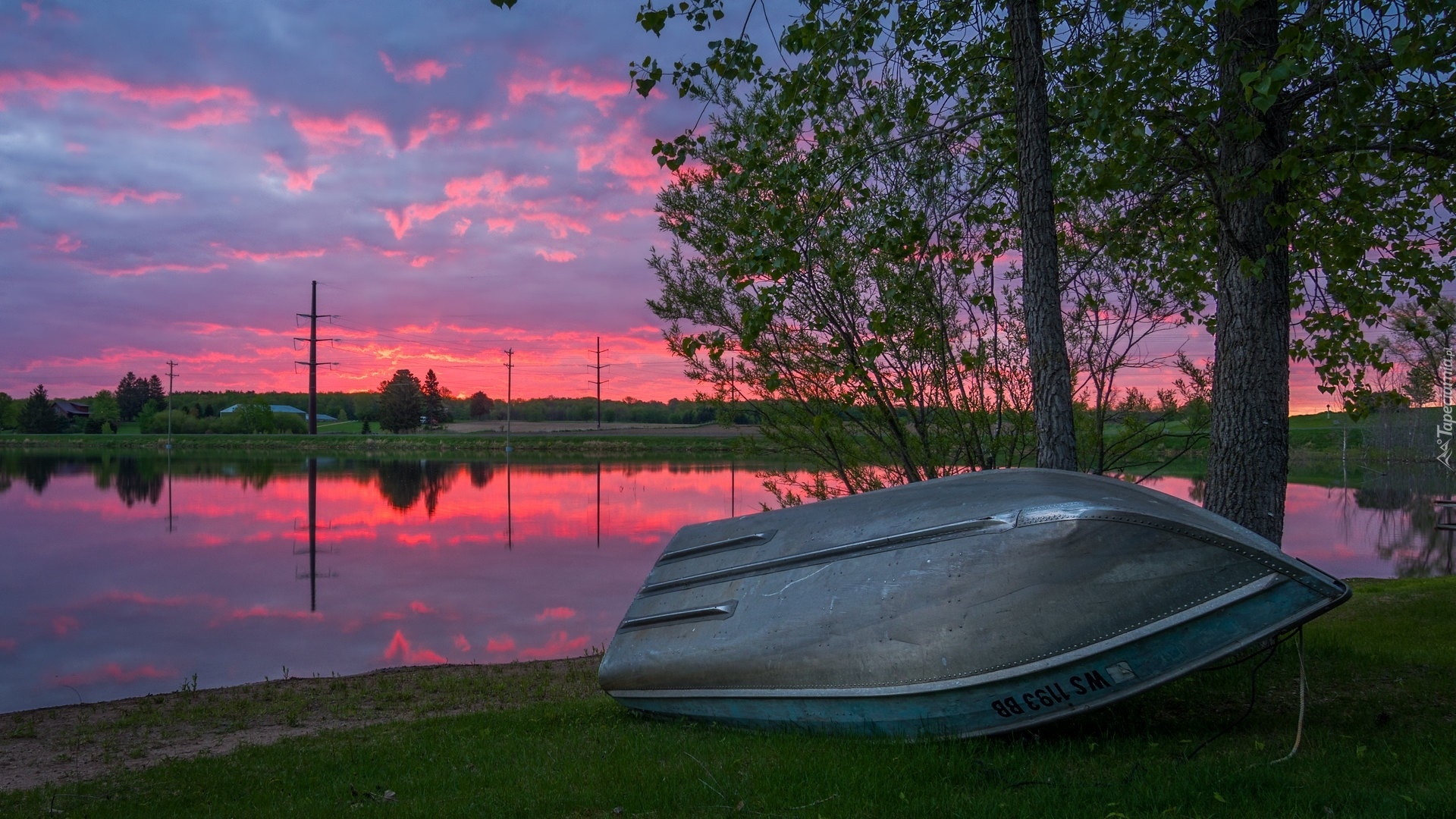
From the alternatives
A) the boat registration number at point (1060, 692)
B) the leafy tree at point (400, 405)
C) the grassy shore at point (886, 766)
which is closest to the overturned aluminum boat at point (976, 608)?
the boat registration number at point (1060, 692)

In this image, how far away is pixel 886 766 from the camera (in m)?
4.36

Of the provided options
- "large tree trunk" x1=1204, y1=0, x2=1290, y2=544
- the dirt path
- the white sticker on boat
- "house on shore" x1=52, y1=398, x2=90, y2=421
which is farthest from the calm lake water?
"house on shore" x1=52, y1=398, x2=90, y2=421

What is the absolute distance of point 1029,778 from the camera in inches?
162

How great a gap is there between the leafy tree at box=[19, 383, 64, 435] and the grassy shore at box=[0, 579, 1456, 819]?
4476 inches

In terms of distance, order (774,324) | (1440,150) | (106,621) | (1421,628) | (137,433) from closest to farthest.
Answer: (1440,150), (1421,628), (774,324), (106,621), (137,433)

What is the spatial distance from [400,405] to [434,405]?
764 cm

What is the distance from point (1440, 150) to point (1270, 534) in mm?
2994

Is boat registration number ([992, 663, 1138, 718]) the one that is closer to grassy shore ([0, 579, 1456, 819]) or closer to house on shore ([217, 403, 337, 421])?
grassy shore ([0, 579, 1456, 819])

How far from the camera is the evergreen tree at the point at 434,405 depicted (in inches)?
3986

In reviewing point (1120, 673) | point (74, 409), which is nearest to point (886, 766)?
point (1120, 673)

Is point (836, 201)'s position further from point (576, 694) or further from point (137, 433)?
point (137, 433)

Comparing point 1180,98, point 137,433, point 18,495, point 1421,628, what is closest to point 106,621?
point 1180,98

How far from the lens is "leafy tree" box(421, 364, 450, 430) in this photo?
3971 inches

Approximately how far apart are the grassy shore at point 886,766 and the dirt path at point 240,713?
0.24 meters
